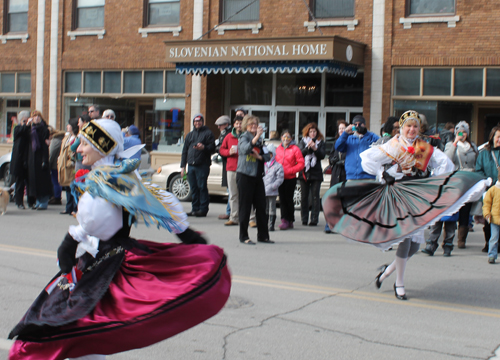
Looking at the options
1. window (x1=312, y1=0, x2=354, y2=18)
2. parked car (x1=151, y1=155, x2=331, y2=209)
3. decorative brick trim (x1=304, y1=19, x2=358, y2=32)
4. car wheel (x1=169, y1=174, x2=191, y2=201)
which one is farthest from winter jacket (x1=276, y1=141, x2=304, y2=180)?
window (x1=312, y1=0, x2=354, y2=18)

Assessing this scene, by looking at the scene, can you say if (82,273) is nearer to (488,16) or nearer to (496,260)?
(496,260)

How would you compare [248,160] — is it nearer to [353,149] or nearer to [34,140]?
[353,149]

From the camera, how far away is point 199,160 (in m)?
12.4

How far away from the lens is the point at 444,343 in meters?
5.00

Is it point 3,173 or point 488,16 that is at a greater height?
point 488,16

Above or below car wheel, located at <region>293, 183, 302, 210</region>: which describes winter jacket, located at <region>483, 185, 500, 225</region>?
above

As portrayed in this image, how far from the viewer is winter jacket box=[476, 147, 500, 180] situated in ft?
29.9

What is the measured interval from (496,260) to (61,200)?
33.0ft

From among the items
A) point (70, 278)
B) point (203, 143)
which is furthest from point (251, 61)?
point (70, 278)

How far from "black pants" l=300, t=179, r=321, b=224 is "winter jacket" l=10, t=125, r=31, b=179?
601 centimetres

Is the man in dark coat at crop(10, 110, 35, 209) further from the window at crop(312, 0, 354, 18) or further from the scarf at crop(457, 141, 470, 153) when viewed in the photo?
the window at crop(312, 0, 354, 18)

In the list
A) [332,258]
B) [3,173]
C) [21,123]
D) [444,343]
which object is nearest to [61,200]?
[21,123]

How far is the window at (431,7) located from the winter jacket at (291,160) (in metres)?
8.94

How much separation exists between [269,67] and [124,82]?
6.57m
